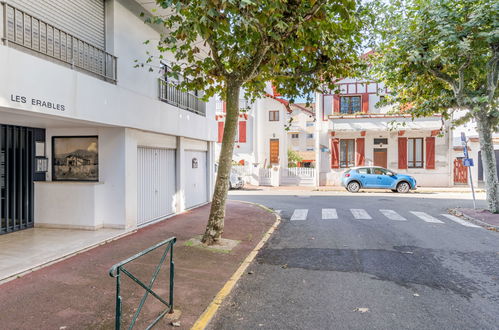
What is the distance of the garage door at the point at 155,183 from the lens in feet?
32.6

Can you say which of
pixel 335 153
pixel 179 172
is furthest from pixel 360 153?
pixel 179 172

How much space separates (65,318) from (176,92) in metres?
8.91

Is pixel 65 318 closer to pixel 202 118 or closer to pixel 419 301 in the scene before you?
pixel 419 301

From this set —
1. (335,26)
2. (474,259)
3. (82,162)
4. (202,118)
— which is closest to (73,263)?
(82,162)

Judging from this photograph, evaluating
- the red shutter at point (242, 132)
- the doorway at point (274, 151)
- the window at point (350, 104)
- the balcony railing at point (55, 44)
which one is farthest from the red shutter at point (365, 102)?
the balcony railing at point (55, 44)

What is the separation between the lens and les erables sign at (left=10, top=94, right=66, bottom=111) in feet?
18.8

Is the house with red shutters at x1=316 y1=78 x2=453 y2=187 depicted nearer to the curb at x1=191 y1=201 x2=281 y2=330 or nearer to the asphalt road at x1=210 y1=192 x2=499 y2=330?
the asphalt road at x1=210 y1=192 x2=499 y2=330

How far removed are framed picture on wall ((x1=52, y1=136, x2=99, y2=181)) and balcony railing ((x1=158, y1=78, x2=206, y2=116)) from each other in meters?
2.71

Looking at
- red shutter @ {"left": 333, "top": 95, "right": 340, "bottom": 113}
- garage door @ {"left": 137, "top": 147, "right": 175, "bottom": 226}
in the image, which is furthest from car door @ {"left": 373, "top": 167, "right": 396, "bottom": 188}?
garage door @ {"left": 137, "top": 147, "right": 175, "bottom": 226}

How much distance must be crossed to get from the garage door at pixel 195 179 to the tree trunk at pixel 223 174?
17.6 ft

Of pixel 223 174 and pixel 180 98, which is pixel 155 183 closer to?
pixel 180 98

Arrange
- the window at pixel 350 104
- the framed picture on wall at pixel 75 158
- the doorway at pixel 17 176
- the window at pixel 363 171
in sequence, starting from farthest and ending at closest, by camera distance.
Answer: the window at pixel 350 104 < the window at pixel 363 171 < the framed picture on wall at pixel 75 158 < the doorway at pixel 17 176

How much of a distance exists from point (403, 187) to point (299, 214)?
11021 mm

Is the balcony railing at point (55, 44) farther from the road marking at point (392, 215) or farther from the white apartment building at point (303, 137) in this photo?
the white apartment building at point (303, 137)
